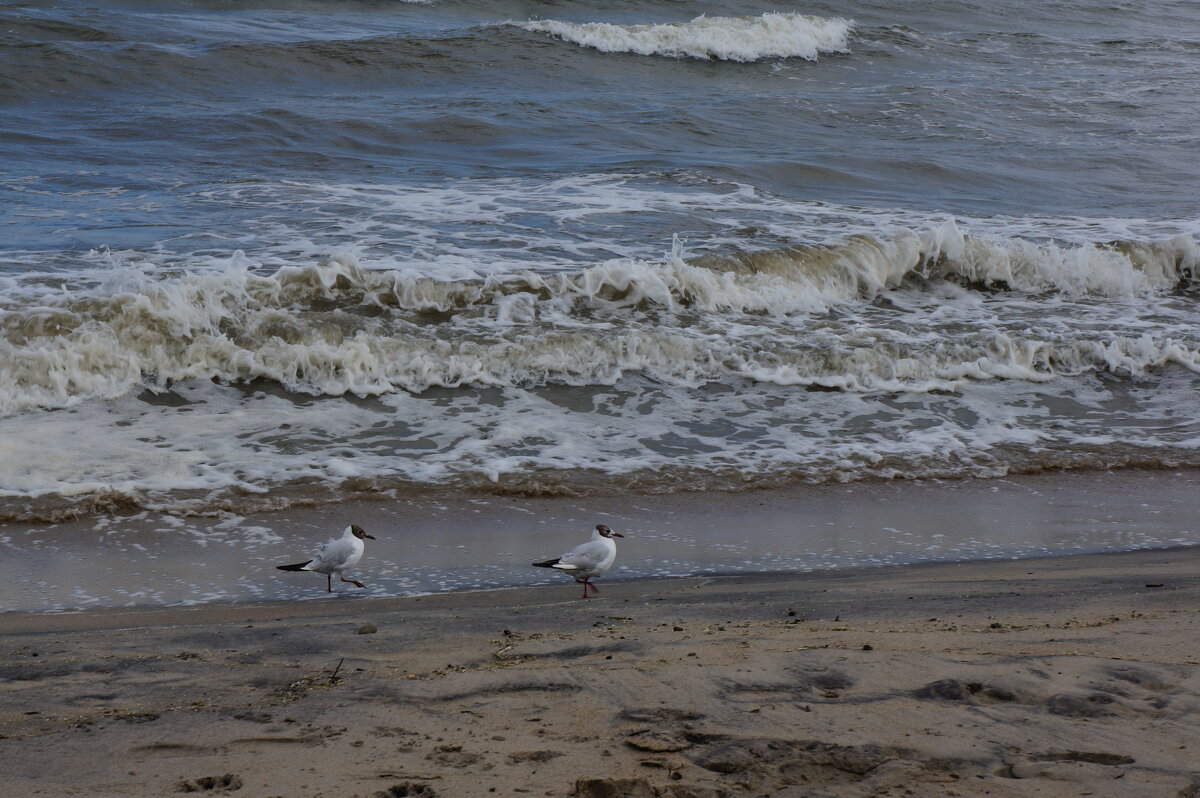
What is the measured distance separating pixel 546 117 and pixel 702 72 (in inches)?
214

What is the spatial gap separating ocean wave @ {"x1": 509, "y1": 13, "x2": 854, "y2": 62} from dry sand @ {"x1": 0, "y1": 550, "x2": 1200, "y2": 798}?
1810cm

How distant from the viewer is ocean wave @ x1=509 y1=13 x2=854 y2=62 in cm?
2081

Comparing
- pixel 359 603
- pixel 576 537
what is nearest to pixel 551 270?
pixel 576 537

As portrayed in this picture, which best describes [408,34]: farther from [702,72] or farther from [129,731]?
[129,731]

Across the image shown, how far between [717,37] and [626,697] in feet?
66.7

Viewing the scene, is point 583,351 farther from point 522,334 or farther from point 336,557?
point 336,557

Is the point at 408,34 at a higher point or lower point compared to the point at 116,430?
higher

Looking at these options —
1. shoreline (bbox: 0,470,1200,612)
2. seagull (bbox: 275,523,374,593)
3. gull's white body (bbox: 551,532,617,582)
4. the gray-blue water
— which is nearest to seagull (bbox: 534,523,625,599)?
gull's white body (bbox: 551,532,617,582)

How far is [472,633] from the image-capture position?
3.77 m

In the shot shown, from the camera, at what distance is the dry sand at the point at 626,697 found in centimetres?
249

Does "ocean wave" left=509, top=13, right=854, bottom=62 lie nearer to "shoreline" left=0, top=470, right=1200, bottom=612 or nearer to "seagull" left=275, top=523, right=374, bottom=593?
"shoreline" left=0, top=470, right=1200, bottom=612

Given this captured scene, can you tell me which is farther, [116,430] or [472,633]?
[116,430]

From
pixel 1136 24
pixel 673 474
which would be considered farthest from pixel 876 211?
pixel 1136 24

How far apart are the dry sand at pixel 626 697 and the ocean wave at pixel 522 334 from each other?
346 centimetres
